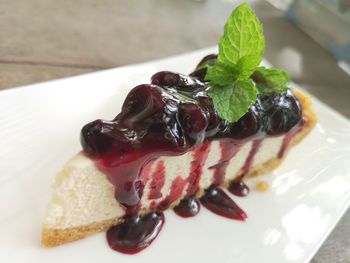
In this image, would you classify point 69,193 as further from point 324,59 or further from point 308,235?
point 324,59

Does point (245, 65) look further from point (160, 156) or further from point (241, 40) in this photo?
point (160, 156)

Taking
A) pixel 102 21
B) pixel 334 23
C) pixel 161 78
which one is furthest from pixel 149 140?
pixel 334 23

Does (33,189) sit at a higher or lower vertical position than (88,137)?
lower

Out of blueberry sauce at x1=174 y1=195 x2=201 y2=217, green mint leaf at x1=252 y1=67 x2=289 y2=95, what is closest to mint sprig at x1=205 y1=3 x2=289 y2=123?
green mint leaf at x1=252 y1=67 x2=289 y2=95

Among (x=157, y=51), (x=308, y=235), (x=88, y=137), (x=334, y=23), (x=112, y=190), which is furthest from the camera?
(x=334, y=23)

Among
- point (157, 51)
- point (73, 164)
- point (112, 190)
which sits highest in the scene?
point (73, 164)

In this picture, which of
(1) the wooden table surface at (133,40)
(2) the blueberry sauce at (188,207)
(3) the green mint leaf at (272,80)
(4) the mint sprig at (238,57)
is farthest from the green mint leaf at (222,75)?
(1) the wooden table surface at (133,40)
